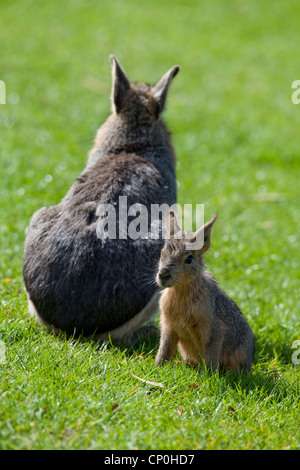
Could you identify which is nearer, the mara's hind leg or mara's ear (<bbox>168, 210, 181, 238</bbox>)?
mara's ear (<bbox>168, 210, 181, 238</bbox>)

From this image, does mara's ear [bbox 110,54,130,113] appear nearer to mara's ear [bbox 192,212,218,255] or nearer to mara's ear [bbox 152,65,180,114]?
mara's ear [bbox 152,65,180,114]

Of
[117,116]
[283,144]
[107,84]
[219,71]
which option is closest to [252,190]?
[283,144]

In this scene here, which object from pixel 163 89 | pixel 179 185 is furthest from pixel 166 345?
pixel 179 185

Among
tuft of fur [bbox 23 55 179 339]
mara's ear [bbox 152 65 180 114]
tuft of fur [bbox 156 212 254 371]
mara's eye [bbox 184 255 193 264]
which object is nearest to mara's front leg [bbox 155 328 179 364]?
tuft of fur [bbox 156 212 254 371]

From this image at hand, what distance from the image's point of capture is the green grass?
3504mm

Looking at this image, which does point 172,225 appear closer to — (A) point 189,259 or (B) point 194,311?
(A) point 189,259

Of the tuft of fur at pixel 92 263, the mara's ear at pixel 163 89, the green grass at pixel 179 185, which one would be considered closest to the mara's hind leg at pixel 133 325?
the tuft of fur at pixel 92 263

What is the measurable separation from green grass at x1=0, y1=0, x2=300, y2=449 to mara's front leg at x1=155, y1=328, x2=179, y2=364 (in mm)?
119

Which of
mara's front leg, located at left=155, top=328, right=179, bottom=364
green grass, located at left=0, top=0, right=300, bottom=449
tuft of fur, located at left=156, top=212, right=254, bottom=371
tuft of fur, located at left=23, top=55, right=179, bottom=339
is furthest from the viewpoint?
tuft of fur, located at left=23, top=55, right=179, bottom=339

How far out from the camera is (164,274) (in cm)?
399

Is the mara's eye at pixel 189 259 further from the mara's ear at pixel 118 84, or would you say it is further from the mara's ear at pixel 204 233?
the mara's ear at pixel 118 84

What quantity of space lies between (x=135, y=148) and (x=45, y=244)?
1603 millimetres

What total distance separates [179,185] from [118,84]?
1.72m

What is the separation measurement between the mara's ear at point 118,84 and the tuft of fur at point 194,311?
2.15 meters
